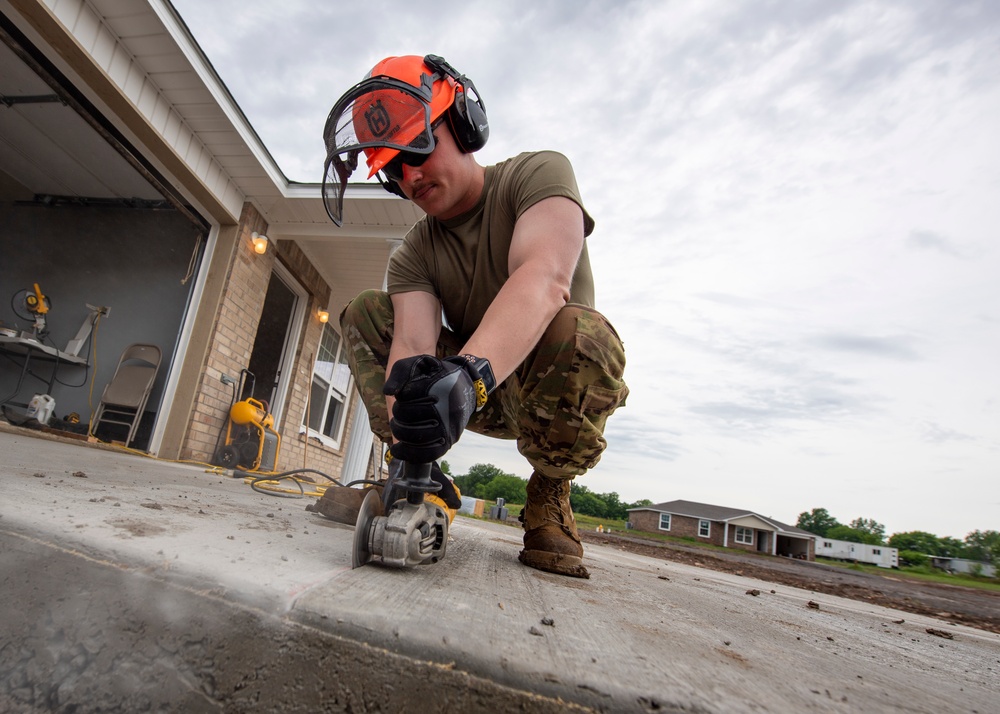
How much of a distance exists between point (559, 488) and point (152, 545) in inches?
47.5

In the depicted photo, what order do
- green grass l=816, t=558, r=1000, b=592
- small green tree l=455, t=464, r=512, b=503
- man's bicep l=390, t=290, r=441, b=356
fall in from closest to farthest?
1. man's bicep l=390, t=290, r=441, b=356
2. green grass l=816, t=558, r=1000, b=592
3. small green tree l=455, t=464, r=512, b=503

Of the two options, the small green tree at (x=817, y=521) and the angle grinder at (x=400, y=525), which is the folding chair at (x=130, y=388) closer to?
the angle grinder at (x=400, y=525)

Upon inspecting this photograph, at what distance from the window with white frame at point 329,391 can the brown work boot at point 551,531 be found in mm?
6321

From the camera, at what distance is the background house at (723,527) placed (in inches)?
1313

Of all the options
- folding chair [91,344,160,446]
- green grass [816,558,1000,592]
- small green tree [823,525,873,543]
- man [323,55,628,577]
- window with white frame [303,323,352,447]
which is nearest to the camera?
man [323,55,628,577]

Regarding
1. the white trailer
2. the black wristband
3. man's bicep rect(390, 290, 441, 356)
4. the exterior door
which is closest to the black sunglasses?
man's bicep rect(390, 290, 441, 356)

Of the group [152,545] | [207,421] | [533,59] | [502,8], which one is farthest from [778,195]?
[152,545]

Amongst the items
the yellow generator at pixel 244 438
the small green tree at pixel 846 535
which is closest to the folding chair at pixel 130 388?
the yellow generator at pixel 244 438

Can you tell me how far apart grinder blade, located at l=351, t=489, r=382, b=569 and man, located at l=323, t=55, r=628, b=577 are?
5.1 inches

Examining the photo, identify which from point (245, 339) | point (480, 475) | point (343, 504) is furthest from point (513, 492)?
point (343, 504)

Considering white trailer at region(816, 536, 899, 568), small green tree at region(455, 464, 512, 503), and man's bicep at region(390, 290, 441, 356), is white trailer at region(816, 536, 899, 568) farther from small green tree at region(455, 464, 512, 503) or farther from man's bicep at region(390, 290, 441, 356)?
man's bicep at region(390, 290, 441, 356)

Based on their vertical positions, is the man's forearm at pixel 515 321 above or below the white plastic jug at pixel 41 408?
above

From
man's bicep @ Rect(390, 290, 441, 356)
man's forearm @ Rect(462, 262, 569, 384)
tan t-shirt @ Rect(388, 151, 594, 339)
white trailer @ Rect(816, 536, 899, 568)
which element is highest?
tan t-shirt @ Rect(388, 151, 594, 339)

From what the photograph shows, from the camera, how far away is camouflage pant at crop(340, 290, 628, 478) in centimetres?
139
